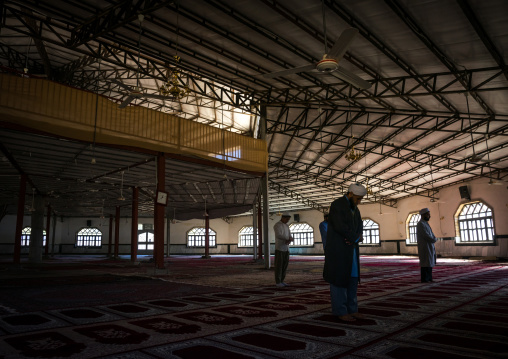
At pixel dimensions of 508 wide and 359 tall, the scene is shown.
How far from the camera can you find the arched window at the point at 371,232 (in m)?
27.4

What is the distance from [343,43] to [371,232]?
24.3 metres

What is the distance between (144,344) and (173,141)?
26.0ft

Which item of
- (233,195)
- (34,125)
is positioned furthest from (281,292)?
(233,195)

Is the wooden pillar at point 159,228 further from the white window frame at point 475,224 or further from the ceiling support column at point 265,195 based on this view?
the white window frame at point 475,224

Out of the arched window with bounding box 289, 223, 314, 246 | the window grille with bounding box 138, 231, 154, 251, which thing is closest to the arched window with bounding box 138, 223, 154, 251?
the window grille with bounding box 138, 231, 154, 251

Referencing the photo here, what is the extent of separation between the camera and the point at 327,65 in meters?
6.11

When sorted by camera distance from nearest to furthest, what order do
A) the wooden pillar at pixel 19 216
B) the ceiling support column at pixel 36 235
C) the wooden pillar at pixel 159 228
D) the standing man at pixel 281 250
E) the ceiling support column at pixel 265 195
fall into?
1. the standing man at pixel 281 250
2. the wooden pillar at pixel 159 228
3. the ceiling support column at pixel 265 195
4. the wooden pillar at pixel 19 216
5. the ceiling support column at pixel 36 235

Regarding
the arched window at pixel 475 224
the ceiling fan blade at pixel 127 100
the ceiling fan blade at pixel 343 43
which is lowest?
the arched window at pixel 475 224

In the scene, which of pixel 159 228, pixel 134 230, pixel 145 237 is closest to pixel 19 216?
pixel 134 230

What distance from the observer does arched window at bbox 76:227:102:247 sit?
32906 mm

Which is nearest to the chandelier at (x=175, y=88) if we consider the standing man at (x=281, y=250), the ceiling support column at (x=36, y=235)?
the standing man at (x=281, y=250)

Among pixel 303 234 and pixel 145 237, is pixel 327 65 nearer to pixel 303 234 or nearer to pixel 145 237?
pixel 303 234

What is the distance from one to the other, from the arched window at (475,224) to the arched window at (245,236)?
61.6 feet

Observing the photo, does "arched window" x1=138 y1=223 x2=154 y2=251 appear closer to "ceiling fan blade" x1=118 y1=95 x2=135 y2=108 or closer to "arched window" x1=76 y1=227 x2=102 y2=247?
"arched window" x1=76 y1=227 x2=102 y2=247
